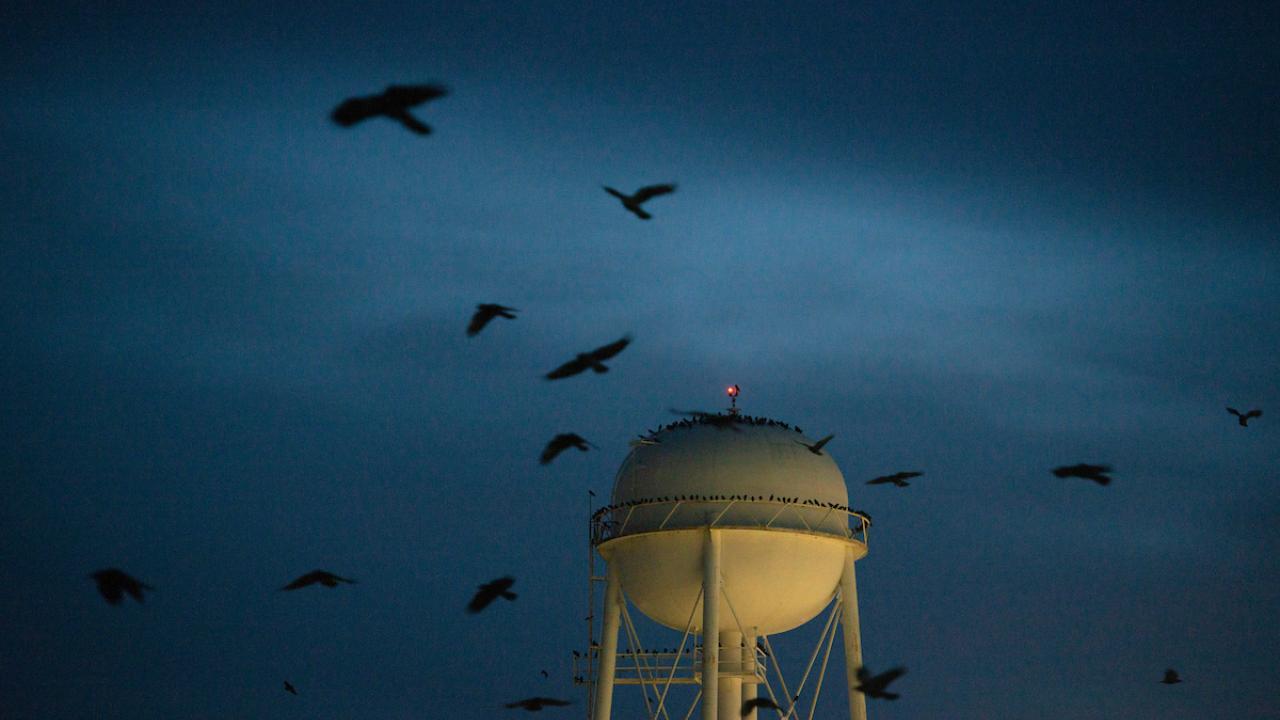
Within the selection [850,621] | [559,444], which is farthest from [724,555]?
[559,444]

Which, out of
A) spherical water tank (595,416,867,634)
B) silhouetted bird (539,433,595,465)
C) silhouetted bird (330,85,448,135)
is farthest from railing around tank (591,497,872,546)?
silhouetted bird (330,85,448,135)

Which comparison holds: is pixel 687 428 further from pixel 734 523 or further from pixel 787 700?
pixel 787 700

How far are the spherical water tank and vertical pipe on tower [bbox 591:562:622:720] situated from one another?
488mm

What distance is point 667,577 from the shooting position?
41.3m

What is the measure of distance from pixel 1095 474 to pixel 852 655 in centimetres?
1707

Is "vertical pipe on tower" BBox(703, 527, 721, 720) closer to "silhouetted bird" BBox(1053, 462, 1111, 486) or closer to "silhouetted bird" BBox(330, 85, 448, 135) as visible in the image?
"silhouetted bird" BBox(1053, 462, 1111, 486)

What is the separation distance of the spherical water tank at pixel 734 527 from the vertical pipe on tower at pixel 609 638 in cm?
49

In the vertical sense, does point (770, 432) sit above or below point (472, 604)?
above

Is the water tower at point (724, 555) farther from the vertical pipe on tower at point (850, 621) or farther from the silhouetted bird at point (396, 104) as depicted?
the silhouetted bird at point (396, 104)

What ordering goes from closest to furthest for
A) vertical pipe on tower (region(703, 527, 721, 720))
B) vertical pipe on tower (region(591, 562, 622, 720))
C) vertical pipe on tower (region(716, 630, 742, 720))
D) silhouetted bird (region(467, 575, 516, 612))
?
silhouetted bird (region(467, 575, 516, 612)) < vertical pipe on tower (region(703, 527, 721, 720)) < vertical pipe on tower (region(716, 630, 742, 720)) < vertical pipe on tower (region(591, 562, 622, 720))

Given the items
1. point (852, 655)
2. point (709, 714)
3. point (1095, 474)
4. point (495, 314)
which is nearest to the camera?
point (495, 314)

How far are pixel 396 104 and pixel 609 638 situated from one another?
28051 millimetres

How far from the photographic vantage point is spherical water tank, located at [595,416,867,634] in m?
40.9

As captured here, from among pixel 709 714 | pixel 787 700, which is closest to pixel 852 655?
pixel 787 700
